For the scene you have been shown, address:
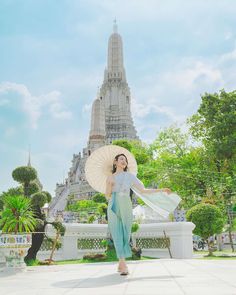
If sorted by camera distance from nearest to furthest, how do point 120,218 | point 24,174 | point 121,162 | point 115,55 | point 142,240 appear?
1. point 120,218
2. point 121,162
3. point 24,174
4. point 142,240
5. point 115,55

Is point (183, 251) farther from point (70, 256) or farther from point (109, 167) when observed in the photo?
point (109, 167)

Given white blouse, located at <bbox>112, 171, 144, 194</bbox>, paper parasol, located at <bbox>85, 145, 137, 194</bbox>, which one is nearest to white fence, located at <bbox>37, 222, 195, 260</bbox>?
paper parasol, located at <bbox>85, 145, 137, 194</bbox>

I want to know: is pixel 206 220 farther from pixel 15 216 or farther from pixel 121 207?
pixel 121 207

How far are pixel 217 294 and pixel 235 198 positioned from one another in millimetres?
23162

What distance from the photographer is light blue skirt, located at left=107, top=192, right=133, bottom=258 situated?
20.4ft

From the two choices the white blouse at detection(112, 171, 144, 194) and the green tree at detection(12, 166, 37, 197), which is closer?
the white blouse at detection(112, 171, 144, 194)

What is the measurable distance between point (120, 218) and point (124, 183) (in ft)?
2.02

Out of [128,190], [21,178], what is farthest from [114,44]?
[128,190]

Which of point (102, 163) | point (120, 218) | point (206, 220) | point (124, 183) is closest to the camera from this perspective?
point (120, 218)

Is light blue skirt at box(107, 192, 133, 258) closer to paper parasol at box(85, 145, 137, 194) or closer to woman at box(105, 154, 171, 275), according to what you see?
woman at box(105, 154, 171, 275)

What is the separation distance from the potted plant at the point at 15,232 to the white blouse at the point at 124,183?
2843mm

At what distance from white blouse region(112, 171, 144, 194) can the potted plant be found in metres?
2.84

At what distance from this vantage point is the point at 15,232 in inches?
323

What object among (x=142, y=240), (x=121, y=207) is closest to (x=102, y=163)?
(x=121, y=207)
